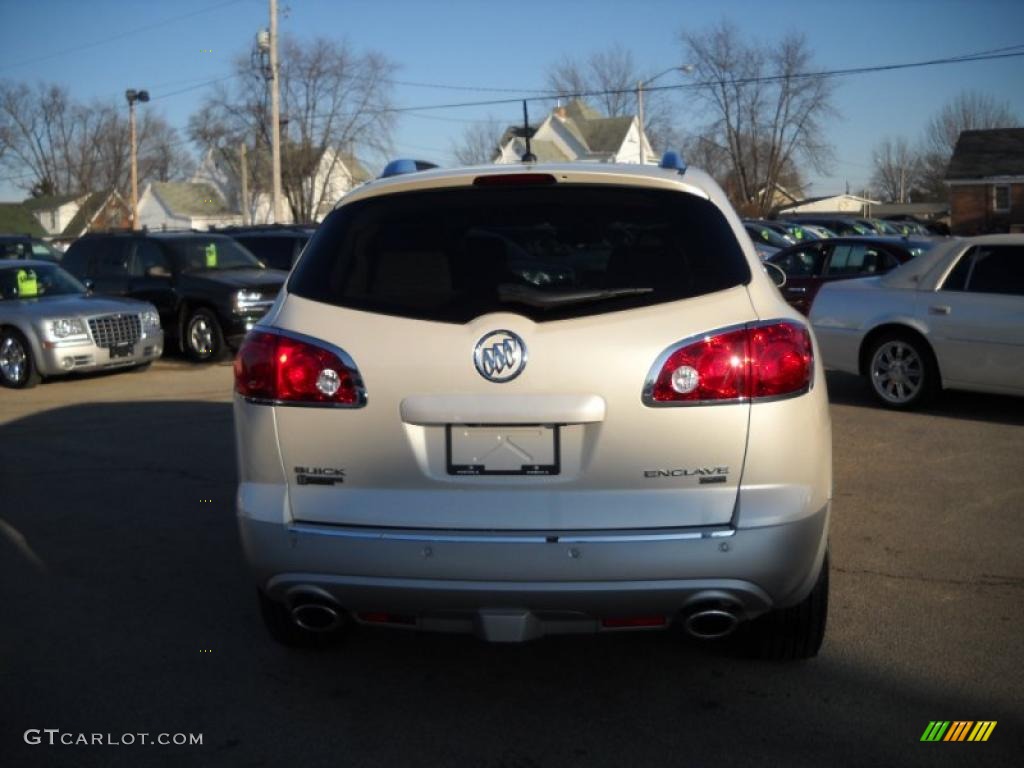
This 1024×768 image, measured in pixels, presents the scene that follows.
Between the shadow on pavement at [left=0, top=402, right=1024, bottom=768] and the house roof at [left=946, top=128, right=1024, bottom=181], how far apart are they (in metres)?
60.1

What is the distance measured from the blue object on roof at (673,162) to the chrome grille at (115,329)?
34.7ft

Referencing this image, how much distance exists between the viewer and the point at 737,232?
3916 millimetres

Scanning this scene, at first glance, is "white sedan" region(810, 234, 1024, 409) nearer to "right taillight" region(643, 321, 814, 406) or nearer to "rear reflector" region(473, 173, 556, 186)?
"right taillight" region(643, 321, 814, 406)

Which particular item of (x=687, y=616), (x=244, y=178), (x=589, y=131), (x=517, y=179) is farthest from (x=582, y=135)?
(x=687, y=616)

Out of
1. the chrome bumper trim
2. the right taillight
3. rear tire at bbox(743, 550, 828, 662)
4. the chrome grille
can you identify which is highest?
the right taillight

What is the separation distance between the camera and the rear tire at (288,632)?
442 cm

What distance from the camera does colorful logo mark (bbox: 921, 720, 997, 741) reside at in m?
3.74

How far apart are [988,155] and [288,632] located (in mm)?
63853

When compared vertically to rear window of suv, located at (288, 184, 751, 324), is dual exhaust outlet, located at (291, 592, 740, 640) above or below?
below

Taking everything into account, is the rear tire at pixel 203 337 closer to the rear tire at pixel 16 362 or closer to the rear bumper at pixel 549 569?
the rear tire at pixel 16 362

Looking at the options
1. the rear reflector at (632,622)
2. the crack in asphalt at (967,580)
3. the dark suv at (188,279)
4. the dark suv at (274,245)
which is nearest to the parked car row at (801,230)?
the dark suv at (274,245)

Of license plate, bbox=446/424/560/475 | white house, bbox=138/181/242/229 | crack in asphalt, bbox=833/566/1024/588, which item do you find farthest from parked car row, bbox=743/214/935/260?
white house, bbox=138/181/242/229

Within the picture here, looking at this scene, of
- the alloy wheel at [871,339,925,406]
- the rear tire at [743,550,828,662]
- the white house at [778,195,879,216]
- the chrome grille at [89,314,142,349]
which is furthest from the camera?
the white house at [778,195,879,216]

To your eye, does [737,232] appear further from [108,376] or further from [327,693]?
[108,376]
